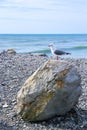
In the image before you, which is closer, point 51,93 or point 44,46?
point 51,93

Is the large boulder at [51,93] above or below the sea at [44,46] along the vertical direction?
above

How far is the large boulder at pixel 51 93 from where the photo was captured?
7.58m

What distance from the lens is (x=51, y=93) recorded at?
7.56m

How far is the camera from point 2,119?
314 inches

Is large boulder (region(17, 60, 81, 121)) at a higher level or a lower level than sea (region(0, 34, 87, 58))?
higher

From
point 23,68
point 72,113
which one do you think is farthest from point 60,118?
point 23,68

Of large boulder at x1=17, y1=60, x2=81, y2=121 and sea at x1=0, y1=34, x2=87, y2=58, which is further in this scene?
sea at x1=0, y1=34, x2=87, y2=58

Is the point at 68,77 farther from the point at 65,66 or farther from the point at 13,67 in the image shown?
the point at 13,67

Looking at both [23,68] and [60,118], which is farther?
[23,68]

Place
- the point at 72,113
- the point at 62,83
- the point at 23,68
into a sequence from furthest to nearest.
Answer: the point at 23,68 < the point at 72,113 < the point at 62,83

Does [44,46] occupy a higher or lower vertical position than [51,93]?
lower

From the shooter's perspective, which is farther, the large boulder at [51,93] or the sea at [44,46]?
the sea at [44,46]

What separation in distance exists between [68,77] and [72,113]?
870 mm

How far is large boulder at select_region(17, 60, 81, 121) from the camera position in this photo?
299 inches
